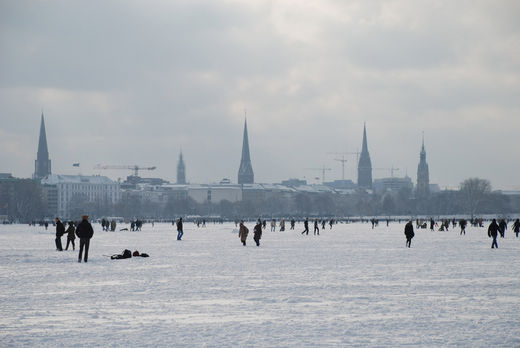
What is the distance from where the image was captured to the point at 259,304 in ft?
44.8

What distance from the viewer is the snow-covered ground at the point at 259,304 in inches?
416

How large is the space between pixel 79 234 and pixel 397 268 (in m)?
A: 8.95

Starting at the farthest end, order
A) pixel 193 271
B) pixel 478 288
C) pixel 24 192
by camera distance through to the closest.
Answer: pixel 24 192, pixel 193 271, pixel 478 288

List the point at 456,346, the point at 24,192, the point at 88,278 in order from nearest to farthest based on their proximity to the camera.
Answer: the point at 456,346, the point at 88,278, the point at 24,192

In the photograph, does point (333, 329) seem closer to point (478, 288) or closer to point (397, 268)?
point (478, 288)

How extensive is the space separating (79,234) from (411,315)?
13153 mm

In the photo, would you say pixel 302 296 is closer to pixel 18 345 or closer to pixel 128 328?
pixel 128 328

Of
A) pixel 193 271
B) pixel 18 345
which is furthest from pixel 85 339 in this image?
pixel 193 271

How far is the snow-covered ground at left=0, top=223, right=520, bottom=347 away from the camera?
10.6 meters

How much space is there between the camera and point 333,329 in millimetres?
11180

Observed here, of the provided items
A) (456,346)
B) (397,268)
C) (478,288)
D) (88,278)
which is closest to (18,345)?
(456,346)

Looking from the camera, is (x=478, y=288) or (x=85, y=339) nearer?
(x=85, y=339)

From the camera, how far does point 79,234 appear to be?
2325cm

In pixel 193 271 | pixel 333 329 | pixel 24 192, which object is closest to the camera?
pixel 333 329
